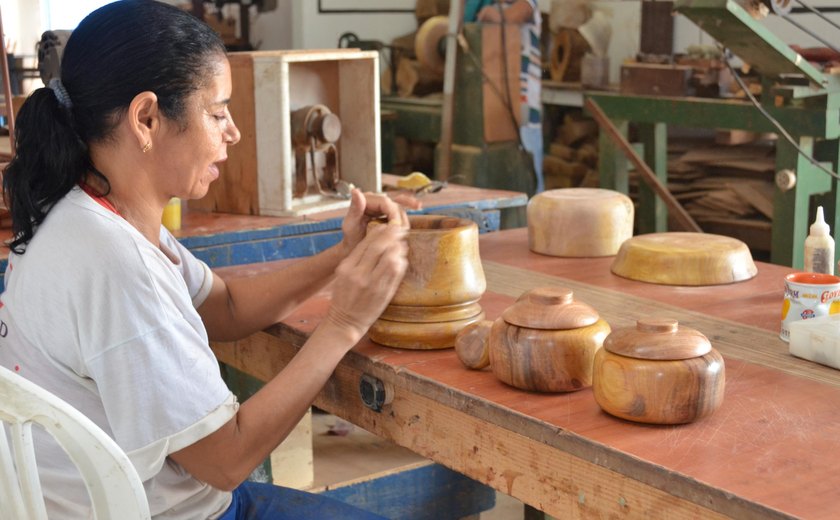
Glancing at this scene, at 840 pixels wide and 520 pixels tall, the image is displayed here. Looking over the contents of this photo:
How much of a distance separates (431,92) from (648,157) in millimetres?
2151

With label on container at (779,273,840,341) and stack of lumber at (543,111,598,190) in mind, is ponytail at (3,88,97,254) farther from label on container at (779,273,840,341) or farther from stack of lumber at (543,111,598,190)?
stack of lumber at (543,111,598,190)

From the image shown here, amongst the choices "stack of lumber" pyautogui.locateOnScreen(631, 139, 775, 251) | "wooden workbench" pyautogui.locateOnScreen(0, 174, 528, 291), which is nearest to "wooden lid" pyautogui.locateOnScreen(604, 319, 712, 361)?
"wooden workbench" pyautogui.locateOnScreen(0, 174, 528, 291)

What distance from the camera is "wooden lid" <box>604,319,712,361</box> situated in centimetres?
133

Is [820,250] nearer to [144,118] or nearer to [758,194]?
[144,118]

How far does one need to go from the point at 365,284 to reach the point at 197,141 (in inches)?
13.1

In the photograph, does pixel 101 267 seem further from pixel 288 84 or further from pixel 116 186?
pixel 288 84

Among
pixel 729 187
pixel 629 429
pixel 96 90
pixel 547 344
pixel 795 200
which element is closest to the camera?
pixel 629 429

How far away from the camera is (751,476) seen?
1182 millimetres

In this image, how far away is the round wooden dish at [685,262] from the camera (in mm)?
2051

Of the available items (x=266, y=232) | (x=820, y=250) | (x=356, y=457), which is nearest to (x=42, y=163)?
(x=266, y=232)

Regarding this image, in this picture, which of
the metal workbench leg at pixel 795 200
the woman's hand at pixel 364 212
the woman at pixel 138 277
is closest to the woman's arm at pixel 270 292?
the woman's hand at pixel 364 212

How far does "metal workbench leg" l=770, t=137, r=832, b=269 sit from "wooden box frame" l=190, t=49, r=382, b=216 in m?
1.64

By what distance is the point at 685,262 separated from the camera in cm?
204

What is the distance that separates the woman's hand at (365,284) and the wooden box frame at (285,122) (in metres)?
1.09
